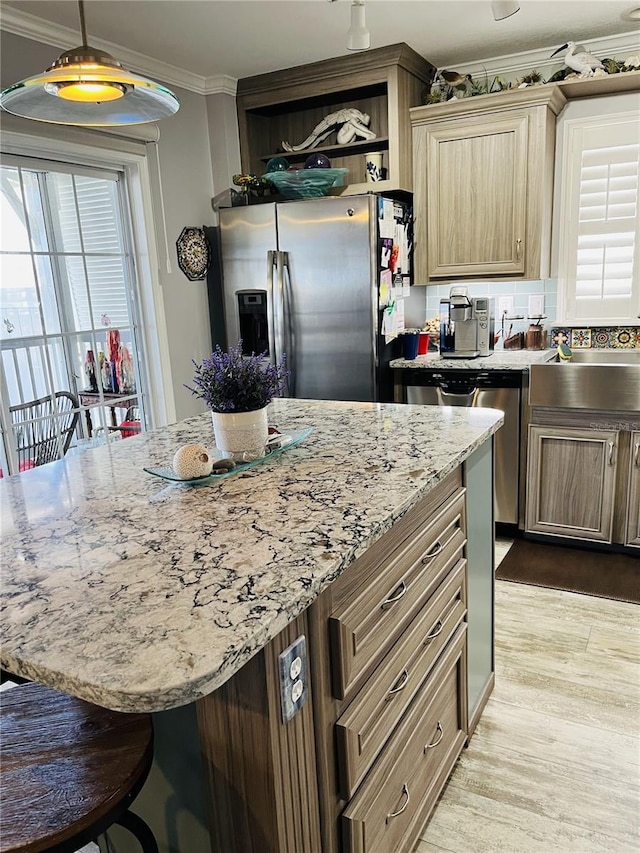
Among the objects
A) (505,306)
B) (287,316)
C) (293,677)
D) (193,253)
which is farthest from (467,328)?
(293,677)

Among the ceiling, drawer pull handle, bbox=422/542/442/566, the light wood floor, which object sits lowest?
the light wood floor

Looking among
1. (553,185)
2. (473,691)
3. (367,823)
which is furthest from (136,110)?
(553,185)

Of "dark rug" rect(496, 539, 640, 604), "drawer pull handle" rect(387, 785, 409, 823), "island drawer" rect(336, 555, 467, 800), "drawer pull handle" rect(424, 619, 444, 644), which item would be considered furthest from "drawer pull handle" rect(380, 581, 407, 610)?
"dark rug" rect(496, 539, 640, 604)

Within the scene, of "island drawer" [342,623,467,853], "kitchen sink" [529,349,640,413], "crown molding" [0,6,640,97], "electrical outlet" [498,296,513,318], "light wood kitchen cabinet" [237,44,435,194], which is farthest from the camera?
"electrical outlet" [498,296,513,318]

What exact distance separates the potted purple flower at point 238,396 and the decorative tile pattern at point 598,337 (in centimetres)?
264

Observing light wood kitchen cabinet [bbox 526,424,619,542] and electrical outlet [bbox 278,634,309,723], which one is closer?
electrical outlet [bbox 278,634,309,723]

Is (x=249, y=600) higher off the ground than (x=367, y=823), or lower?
higher

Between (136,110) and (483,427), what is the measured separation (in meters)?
1.32

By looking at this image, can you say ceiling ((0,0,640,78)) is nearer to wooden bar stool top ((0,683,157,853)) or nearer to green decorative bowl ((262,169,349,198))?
green decorative bowl ((262,169,349,198))

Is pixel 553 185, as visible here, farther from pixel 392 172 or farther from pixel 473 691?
pixel 473 691

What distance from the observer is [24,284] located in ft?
9.68

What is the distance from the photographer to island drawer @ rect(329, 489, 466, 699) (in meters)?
1.16

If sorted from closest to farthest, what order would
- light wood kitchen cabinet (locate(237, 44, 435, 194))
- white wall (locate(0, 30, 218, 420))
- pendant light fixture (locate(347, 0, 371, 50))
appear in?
1. pendant light fixture (locate(347, 0, 371, 50))
2. light wood kitchen cabinet (locate(237, 44, 435, 194))
3. white wall (locate(0, 30, 218, 420))

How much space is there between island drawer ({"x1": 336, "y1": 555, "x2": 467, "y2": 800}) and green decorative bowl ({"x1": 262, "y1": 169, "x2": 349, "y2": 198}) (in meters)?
2.48
